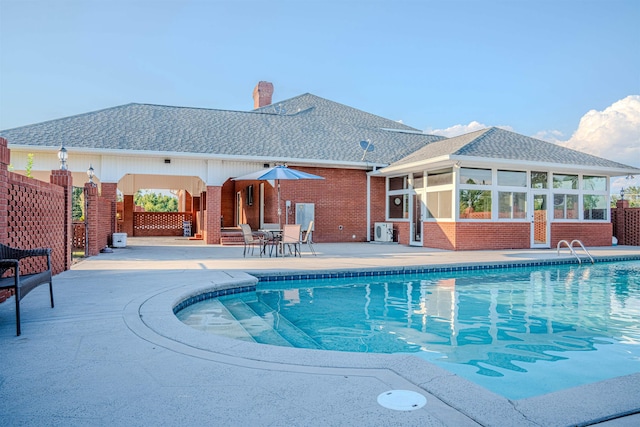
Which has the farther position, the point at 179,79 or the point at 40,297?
the point at 179,79

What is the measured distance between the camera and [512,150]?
1512 centimetres

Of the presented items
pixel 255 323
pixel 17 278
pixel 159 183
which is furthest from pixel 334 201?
pixel 17 278

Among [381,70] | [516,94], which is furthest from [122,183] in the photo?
[516,94]

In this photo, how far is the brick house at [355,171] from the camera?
14.5 m

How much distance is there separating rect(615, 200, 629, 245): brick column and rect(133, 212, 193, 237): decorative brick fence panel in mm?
19982

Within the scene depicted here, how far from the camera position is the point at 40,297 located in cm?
572

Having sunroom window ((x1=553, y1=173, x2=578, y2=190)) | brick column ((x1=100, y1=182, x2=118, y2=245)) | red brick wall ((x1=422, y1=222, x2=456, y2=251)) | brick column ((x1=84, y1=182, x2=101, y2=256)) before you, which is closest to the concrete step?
brick column ((x1=84, y1=182, x2=101, y2=256))

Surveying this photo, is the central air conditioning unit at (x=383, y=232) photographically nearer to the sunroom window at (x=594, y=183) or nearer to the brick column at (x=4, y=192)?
the sunroom window at (x=594, y=183)

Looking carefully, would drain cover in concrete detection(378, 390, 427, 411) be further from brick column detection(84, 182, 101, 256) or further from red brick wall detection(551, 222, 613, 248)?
red brick wall detection(551, 222, 613, 248)

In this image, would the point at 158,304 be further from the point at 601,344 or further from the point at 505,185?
the point at 505,185

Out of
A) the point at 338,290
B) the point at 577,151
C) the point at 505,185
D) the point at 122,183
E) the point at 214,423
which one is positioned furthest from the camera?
the point at 122,183

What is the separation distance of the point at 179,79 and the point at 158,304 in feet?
52.6

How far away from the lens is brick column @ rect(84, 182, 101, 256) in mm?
11156

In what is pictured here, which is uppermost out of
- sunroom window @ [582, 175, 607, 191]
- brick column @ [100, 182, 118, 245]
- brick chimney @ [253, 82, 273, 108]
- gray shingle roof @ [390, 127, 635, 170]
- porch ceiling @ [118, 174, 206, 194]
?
brick chimney @ [253, 82, 273, 108]
